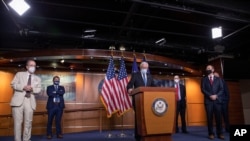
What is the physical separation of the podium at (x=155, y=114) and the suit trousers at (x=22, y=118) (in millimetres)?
1794

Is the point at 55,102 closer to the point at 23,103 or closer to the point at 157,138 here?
the point at 23,103

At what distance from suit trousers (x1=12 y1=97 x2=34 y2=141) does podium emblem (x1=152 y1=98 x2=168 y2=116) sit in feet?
6.66

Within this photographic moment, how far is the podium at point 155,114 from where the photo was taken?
11.1ft

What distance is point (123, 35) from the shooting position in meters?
7.86

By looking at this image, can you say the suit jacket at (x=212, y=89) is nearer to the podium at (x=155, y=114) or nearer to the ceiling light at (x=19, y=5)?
the podium at (x=155, y=114)

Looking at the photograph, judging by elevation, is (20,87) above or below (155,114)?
above

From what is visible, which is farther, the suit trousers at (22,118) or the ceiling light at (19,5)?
the ceiling light at (19,5)

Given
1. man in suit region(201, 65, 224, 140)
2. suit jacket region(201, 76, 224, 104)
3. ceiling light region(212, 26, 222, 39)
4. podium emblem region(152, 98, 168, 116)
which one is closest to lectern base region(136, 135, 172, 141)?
podium emblem region(152, 98, 168, 116)

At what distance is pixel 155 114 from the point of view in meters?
3.42

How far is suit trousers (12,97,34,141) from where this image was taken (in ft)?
12.3

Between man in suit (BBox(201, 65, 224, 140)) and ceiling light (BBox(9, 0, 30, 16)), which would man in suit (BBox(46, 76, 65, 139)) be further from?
man in suit (BBox(201, 65, 224, 140))

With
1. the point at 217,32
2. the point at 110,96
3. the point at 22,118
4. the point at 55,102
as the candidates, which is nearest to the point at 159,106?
the point at 22,118

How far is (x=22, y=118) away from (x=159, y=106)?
7.23 feet

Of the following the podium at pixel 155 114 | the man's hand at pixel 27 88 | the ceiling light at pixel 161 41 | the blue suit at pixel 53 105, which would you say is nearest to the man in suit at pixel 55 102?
the blue suit at pixel 53 105
